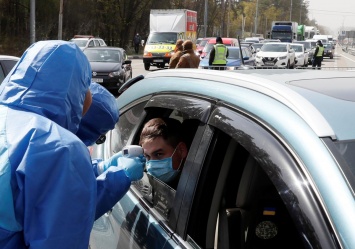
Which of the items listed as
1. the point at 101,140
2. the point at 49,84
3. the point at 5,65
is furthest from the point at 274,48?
the point at 49,84

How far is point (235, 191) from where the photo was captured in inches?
78.6

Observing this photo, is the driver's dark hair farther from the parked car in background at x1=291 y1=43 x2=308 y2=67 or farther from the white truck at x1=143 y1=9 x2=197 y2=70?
the parked car in background at x1=291 y1=43 x2=308 y2=67

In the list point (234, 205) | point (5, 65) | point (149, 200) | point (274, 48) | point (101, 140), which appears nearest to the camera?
point (234, 205)

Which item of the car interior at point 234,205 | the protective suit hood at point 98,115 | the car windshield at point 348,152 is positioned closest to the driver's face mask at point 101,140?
the protective suit hood at point 98,115

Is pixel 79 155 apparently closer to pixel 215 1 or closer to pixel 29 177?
pixel 29 177

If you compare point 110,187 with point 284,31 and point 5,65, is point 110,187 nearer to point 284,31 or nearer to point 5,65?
point 5,65

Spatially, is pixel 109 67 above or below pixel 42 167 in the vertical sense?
below

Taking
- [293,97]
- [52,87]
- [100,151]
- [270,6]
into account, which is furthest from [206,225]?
[270,6]

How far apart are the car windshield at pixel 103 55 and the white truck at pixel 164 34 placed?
8.48 m

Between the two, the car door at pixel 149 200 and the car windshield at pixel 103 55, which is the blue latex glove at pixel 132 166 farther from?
the car windshield at pixel 103 55

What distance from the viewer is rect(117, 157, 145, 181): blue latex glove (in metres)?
2.04

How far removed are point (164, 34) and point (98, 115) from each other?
24.2 meters

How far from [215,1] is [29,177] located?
220 feet

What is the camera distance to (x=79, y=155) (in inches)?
61.1
